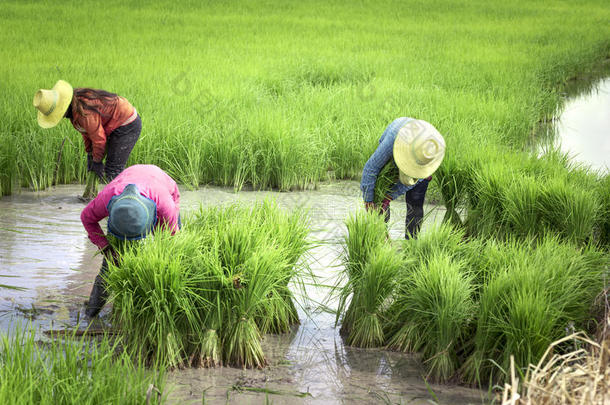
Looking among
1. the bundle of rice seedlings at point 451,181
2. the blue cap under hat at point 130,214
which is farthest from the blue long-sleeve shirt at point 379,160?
the blue cap under hat at point 130,214

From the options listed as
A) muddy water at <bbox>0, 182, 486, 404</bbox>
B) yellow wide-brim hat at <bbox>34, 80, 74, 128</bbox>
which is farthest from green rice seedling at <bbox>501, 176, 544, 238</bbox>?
yellow wide-brim hat at <bbox>34, 80, 74, 128</bbox>

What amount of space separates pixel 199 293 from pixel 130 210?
1.62ft

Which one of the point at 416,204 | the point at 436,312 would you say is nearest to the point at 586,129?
the point at 416,204

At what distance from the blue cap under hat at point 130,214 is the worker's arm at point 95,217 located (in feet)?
0.25

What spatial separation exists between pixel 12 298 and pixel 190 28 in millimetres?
10577

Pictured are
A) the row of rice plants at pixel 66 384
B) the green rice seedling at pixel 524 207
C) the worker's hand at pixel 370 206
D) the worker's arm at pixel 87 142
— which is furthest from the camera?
the worker's arm at pixel 87 142

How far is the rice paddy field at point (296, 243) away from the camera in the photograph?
3.11 metres

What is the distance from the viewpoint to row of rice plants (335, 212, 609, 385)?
3.11 m

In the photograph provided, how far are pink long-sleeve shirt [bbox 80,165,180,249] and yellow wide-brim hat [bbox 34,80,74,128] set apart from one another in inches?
56.3

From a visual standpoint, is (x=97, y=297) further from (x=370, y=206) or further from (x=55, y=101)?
(x=55, y=101)

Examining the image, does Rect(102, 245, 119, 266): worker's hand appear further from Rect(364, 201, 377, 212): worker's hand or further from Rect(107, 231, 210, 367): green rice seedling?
Rect(364, 201, 377, 212): worker's hand

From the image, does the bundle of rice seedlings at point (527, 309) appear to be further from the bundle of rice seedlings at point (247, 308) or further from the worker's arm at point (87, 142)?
the worker's arm at point (87, 142)

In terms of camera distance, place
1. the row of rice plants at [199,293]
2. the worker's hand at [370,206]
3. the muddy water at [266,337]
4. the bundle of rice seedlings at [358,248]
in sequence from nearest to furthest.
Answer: the muddy water at [266,337] → the row of rice plants at [199,293] → the bundle of rice seedlings at [358,248] → the worker's hand at [370,206]

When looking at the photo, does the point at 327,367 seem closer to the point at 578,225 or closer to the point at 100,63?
the point at 578,225
